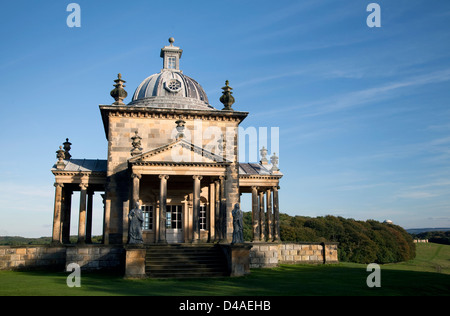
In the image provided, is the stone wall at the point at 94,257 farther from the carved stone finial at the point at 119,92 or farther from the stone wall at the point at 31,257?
the carved stone finial at the point at 119,92

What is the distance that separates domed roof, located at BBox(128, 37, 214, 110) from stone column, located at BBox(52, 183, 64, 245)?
9.16 meters

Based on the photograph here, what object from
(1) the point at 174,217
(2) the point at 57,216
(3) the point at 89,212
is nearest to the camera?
(2) the point at 57,216

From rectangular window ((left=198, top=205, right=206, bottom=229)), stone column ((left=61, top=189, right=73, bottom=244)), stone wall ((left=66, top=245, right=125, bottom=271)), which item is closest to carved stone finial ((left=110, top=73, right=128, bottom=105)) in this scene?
stone column ((left=61, top=189, right=73, bottom=244))

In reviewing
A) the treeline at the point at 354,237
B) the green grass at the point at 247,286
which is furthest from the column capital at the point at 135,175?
the treeline at the point at 354,237

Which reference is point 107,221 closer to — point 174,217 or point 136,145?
point 174,217

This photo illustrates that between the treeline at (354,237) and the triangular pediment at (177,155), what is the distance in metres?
36.3

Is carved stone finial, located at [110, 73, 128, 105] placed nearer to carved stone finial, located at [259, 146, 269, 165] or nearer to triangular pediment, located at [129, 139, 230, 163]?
triangular pediment, located at [129, 139, 230, 163]

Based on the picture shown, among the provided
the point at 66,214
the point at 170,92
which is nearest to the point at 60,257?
the point at 66,214

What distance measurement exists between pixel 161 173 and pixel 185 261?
6240 mm

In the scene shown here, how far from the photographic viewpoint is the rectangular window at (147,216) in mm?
28531

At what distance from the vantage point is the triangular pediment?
82.1ft

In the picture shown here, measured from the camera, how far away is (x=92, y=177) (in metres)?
28.6

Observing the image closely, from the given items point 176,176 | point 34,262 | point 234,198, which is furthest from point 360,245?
point 34,262

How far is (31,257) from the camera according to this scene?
24.9 meters
